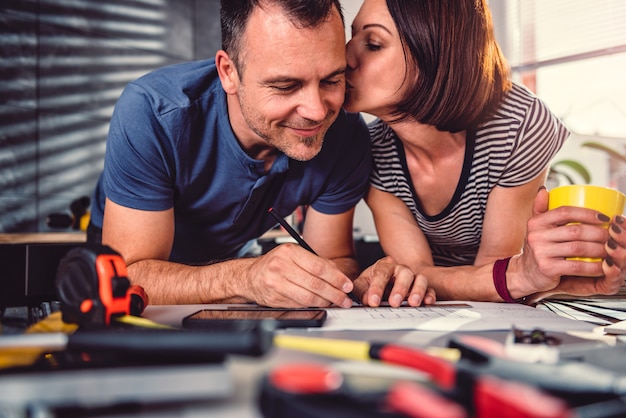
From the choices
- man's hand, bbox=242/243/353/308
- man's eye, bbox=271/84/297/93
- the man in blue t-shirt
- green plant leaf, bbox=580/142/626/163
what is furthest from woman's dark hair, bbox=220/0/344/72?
green plant leaf, bbox=580/142/626/163

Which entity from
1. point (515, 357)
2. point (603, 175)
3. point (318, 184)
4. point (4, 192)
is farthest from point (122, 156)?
point (603, 175)

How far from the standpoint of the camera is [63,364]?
390mm

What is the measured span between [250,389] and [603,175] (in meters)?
2.24

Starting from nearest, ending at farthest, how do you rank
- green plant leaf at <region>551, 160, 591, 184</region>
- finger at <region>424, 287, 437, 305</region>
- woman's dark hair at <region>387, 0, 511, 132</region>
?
finger at <region>424, 287, 437, 305</region> → woman's dark hair at <region>387, 0, 511, 132</region> → green plant leaf at <region>551, 160, 591, 184</region>

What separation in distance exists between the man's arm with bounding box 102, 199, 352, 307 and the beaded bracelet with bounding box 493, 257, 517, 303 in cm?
33

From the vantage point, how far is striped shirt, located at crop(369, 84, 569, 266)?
1.25 m

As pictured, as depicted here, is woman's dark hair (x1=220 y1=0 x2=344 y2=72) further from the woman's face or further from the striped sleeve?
the striped sleeve

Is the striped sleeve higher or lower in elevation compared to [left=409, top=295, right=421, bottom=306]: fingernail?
higher

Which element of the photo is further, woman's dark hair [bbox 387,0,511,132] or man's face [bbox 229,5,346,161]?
woman's dark hair [bbox 387,0,511,132]

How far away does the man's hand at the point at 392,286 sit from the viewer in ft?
2.95

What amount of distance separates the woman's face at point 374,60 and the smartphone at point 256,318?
0.61m

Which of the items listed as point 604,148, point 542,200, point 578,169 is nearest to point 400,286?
point 542,200

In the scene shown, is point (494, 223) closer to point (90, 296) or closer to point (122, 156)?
point (122, 156)

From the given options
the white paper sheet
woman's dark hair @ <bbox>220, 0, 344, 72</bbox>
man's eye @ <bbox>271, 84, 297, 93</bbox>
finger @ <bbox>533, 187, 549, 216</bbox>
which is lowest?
the white paper sheet
